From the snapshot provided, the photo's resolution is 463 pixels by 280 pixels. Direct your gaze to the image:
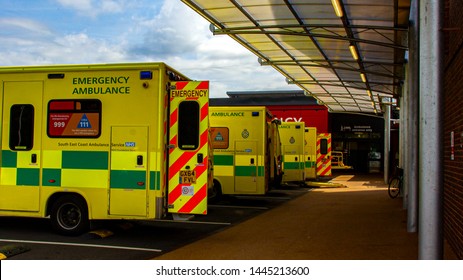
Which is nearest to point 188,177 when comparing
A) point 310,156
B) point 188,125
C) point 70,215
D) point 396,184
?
point 188,125

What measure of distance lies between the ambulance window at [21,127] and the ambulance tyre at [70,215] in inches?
43.5

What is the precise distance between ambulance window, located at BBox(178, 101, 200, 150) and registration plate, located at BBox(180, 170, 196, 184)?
39 cm

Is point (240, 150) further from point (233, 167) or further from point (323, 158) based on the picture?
point (323, 158)

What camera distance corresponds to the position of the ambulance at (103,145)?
26.5ft

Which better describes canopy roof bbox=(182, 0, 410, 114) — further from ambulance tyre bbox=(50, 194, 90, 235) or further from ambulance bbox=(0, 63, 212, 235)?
ambulance tyre bbox=(50, 194, 90, 235)

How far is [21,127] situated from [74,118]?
101 centimetres

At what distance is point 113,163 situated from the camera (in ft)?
26.9

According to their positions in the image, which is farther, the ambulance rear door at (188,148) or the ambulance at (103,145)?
the ambulance rear door at (188,148)

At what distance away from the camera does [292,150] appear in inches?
773

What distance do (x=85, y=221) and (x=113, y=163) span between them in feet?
3.55

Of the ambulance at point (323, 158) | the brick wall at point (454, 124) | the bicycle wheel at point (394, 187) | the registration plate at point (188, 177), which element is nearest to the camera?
the brick wall at point (454, 124)

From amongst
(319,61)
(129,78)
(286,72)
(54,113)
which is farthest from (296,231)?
(286,72)

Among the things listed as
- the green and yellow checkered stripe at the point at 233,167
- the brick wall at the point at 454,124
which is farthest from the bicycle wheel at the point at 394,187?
the brick wall at the point at 454,124

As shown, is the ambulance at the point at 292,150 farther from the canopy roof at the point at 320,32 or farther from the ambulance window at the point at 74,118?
the ambulance window at the point at 74,118
